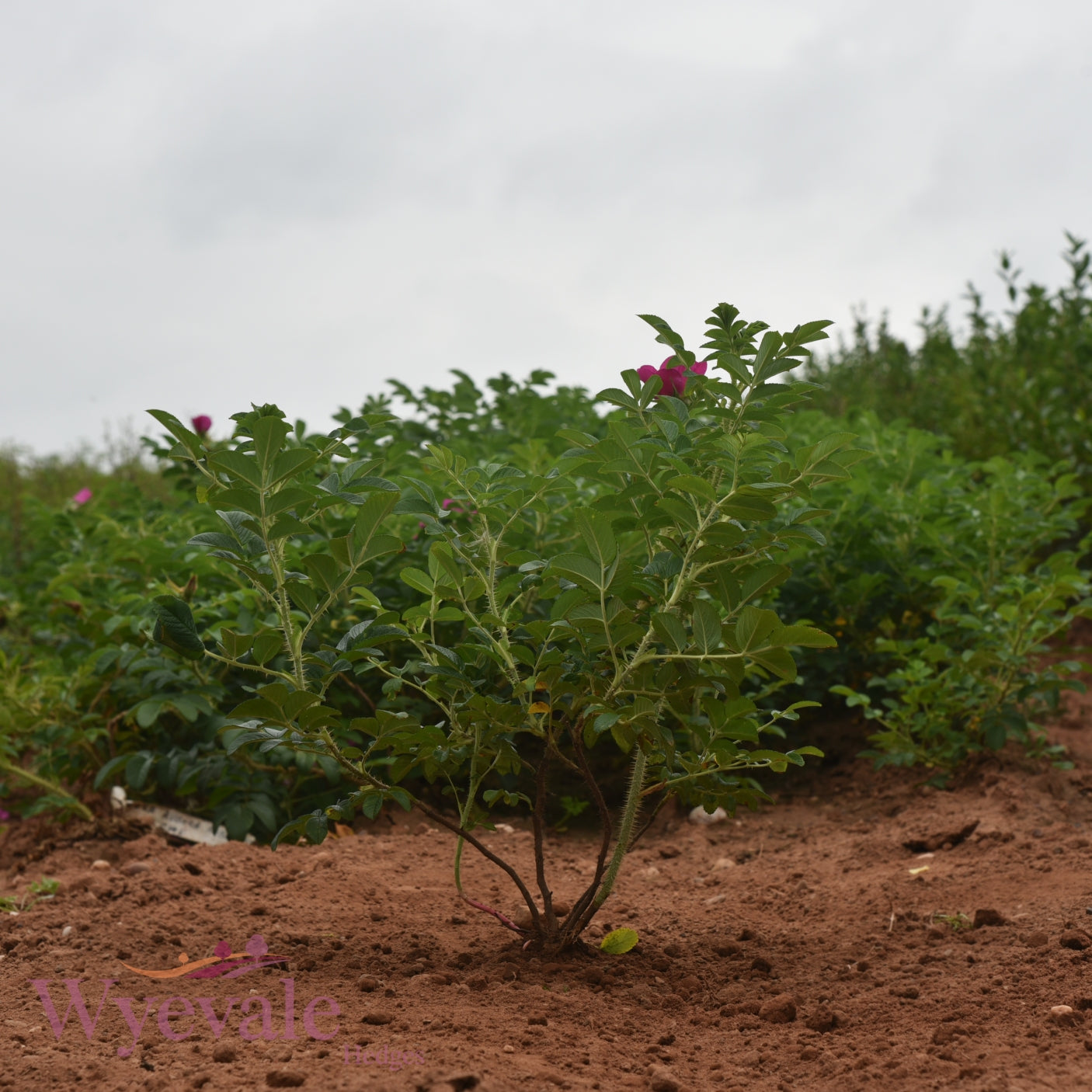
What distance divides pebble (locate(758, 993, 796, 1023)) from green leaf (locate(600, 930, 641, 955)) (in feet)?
1.07

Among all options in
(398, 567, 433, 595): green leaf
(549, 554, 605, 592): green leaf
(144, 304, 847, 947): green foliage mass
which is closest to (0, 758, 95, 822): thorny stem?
(144, 304, 847, 947): green foliage mass

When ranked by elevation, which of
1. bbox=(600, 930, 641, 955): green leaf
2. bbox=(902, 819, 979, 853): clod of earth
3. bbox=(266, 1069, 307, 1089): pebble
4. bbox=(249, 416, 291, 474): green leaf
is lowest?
bbox=(902, 819, 979, 853): clod of earth

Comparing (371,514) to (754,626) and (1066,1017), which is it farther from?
(1066,1017)

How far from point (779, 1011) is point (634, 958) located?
1.23ft

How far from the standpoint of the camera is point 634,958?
2336 mm

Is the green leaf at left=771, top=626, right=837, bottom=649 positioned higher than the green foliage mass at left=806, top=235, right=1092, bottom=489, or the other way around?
the green foliage mass at left=806, top=235, right=1092, bottom=489

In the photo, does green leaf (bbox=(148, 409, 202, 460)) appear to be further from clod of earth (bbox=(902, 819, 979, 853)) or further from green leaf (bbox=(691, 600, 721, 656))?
clod of earth (bbox=(902, 819, 979, 853))

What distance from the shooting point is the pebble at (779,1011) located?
6.79 ft

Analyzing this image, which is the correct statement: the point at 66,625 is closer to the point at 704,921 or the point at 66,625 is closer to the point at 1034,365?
the point at 704,921

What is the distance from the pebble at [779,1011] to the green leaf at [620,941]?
325 millimetres

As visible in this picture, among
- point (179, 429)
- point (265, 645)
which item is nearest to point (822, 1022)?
point (265, 645)

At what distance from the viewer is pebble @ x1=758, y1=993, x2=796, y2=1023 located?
6.79 feet

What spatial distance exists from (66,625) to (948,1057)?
3871 mm

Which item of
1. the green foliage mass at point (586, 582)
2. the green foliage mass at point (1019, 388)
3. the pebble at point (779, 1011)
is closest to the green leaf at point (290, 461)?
the green foliage mass at point (586, 582)
